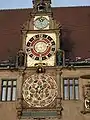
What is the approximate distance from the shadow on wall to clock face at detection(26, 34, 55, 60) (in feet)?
2.97

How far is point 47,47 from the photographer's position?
18.8 meters

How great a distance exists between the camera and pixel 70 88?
17.9 m

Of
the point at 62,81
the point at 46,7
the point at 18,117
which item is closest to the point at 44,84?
the point at 62,81

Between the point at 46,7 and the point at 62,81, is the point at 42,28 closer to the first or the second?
the point at 46,7

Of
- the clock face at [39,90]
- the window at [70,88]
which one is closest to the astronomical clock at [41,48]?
the clock face at [39,90]

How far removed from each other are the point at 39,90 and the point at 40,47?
89.2 inches

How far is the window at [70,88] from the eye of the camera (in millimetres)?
17703

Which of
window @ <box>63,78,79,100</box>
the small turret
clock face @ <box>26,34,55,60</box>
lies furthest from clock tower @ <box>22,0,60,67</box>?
window @ <box>63,78,79,100</box>

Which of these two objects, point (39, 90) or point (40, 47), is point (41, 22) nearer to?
point (40, 47)

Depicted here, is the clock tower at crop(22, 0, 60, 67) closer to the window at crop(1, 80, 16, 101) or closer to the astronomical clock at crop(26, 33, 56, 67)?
the astronomical clock at crop(26, 33, 56, 67)

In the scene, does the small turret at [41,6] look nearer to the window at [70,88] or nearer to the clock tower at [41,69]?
the clock tower at [41,69]

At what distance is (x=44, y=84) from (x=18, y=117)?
1.94m

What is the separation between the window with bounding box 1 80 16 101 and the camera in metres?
18.0

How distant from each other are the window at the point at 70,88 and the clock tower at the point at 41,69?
0.31 metres
